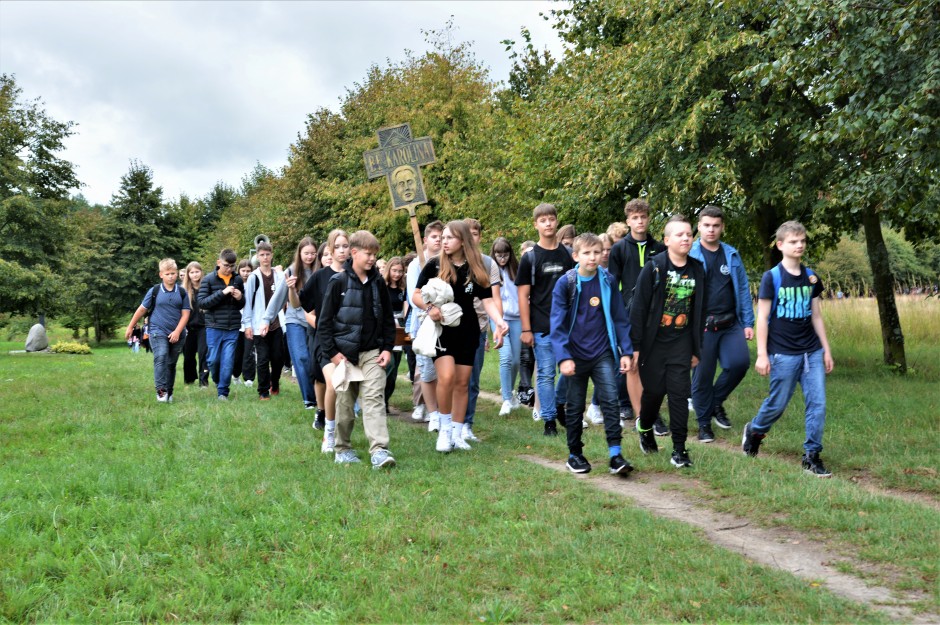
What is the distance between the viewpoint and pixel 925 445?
7.98 m

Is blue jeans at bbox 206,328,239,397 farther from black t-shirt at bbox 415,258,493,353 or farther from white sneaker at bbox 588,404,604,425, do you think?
white sneaker at bbox 588,404,604,425

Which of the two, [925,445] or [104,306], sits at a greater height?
[104,306]

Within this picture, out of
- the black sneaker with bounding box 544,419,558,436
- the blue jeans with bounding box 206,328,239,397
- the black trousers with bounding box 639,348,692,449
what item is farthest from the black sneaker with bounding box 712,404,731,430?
the blue jeans with bounding box 206,328,239,397

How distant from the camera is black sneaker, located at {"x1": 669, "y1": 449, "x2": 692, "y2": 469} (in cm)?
682

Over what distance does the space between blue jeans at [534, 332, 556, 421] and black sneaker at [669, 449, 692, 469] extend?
2159 millimetres

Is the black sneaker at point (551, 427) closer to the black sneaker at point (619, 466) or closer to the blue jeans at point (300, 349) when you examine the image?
the black sneaker at point (619, 466)

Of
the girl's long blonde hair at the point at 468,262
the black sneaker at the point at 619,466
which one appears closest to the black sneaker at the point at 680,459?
the black sneaker at the point at 619,466

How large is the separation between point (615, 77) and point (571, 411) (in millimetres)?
9595

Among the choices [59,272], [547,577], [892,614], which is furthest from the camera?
[59,272]

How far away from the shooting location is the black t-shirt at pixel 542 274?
8680mm

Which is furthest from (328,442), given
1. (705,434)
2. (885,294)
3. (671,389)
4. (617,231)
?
(885,294)

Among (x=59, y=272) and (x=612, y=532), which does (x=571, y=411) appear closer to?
(x=612, y=532)

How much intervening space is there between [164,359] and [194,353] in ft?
8.88

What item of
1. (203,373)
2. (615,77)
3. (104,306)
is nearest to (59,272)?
(104,306)
